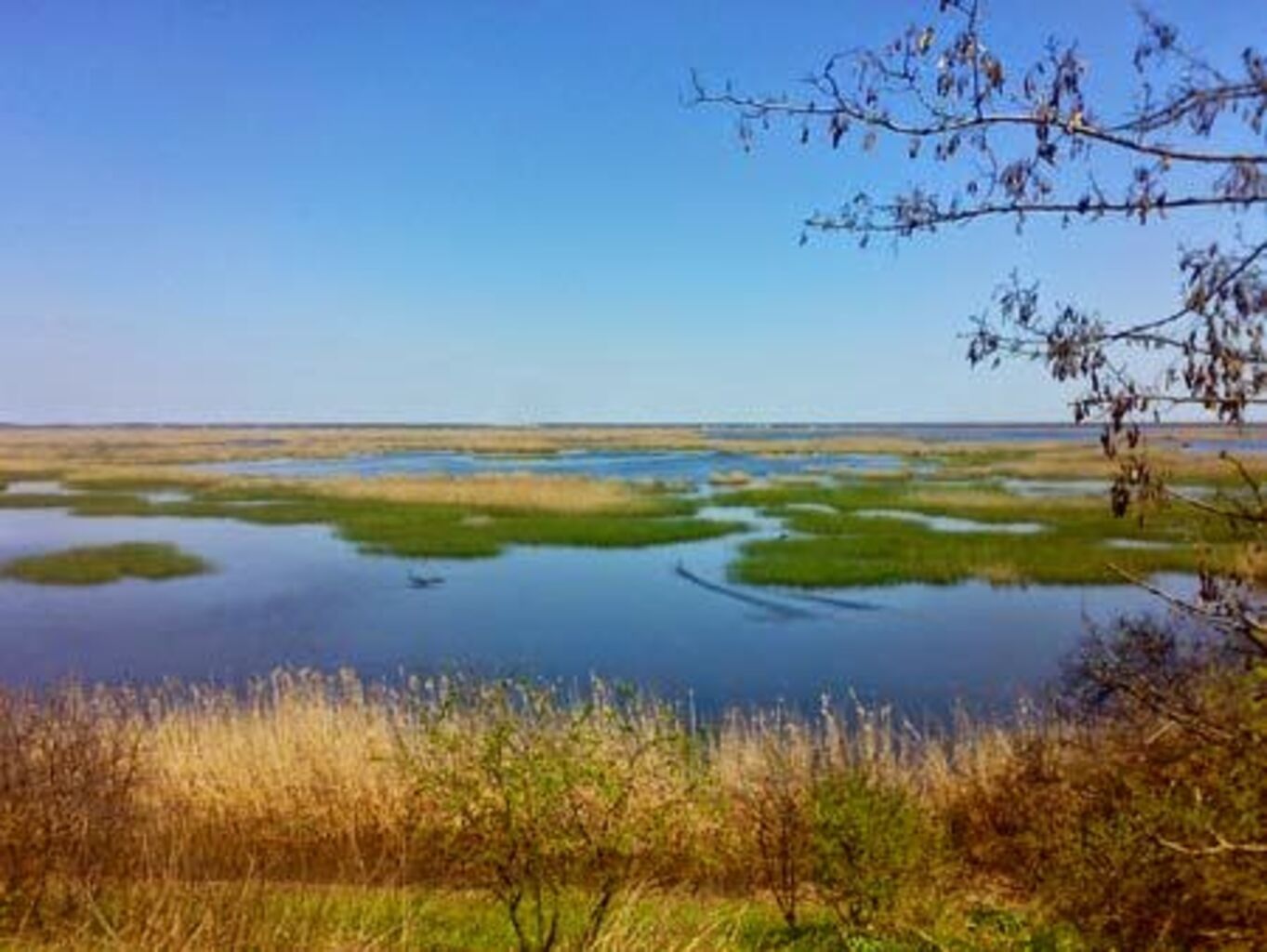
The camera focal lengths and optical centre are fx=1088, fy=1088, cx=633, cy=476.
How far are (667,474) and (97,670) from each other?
52582mm

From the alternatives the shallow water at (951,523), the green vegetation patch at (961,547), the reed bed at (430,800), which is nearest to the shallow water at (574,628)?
the green vegetation patch at (961,547)

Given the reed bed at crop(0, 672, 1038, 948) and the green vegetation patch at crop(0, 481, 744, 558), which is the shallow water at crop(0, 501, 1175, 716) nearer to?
the green vegetation patch at crop(0, 481, 744, 558)

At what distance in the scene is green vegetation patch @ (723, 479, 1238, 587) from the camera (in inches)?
1133

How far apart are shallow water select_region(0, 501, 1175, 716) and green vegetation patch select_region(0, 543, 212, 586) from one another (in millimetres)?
863

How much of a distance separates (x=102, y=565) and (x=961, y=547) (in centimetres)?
2556

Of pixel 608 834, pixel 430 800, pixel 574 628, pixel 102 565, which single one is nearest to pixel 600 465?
pixel 102 565

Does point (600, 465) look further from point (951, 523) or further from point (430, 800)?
point (430, 800)

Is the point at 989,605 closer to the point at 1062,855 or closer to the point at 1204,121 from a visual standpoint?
the point at 1062,855

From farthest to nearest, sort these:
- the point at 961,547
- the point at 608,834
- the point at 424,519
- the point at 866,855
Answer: the point at 424,519, the point at 961,547, the point at 866,855, the point at 608,834

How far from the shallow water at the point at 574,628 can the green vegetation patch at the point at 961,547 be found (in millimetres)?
1137

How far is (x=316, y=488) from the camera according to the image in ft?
183

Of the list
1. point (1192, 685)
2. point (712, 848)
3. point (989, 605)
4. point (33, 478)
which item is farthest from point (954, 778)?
point (33, 478)

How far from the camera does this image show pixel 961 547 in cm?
3250

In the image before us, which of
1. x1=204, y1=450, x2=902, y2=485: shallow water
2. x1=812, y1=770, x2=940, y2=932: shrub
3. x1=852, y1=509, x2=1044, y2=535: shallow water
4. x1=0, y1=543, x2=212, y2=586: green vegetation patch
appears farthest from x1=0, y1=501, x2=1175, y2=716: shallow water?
x1=204, y1=450, x2=902, y2=485: shallow water
